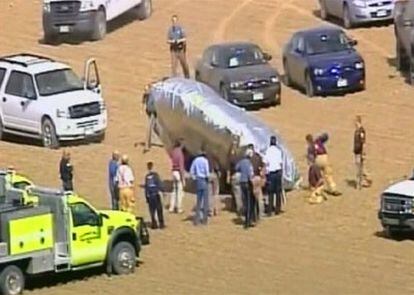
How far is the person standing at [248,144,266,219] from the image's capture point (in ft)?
110

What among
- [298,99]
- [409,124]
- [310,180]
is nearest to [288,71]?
[298,99]

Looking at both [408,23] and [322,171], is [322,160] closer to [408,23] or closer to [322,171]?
[322,171]

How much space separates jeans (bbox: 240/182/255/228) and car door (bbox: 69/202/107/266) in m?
4.40

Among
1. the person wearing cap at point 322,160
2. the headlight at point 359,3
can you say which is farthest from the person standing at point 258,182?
the headlight at point 359,3

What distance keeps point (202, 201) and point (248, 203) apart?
929 millimetres

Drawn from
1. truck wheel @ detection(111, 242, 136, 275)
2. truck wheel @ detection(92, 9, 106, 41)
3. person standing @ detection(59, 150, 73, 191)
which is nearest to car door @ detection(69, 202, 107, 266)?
truck wheel @ detection(111, 242, 136, 275)

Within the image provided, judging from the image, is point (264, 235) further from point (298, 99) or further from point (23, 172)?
point (298, 99)

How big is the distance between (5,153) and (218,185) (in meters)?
7.09

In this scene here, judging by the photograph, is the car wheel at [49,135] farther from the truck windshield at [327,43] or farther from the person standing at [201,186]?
the person standing at [201,186]

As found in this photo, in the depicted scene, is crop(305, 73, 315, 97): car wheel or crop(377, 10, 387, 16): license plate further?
crop(377, 10, 387, 16): license plate

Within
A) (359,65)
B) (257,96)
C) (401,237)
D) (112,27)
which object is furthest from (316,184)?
(112,27)

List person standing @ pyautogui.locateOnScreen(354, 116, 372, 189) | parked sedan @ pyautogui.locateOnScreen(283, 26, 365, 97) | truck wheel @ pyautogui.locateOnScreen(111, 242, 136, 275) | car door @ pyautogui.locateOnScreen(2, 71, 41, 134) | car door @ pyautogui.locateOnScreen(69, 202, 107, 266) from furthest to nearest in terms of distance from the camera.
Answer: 1. parked sedan @ pyautogui.locateOnScreen(283, 26, 365, 97)
2. car door @ pyautogui.locateOnScreen(2, 71, 41, 134)
3. person standing @ pyautogui.locateOnScreen(354, 116, 372, 189)
4. truck wheel @ pyautogui.locateOnScreen(111, 242, 136, 275)
5. car door @ pyautogui.locateOnScreen(69, 202, 107, 266)

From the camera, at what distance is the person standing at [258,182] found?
33.4 metres

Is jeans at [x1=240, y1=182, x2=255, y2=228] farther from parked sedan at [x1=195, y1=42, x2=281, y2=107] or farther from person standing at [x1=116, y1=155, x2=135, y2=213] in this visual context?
parked sedan at [x1=195, y1=42, x2=281, y2=107]
